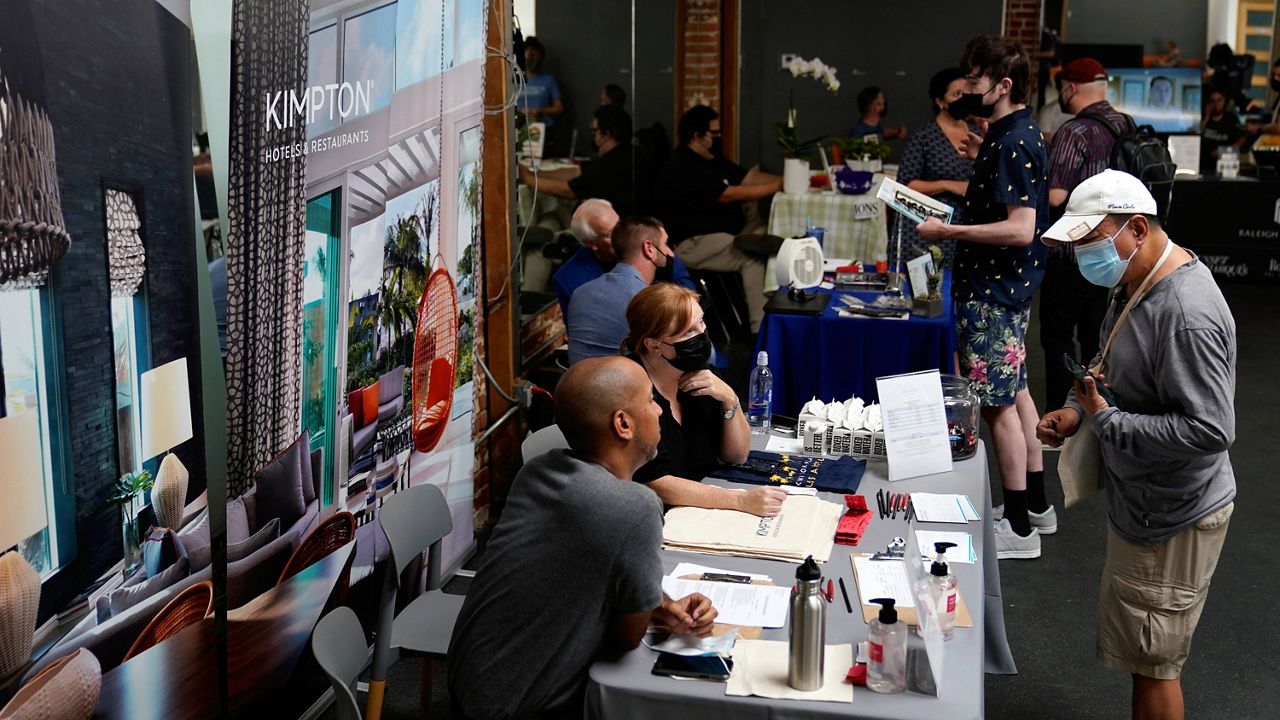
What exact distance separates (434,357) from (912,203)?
1.98 metres

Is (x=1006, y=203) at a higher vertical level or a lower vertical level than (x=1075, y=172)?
lower

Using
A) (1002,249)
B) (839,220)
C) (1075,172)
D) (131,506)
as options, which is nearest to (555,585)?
(131,506)

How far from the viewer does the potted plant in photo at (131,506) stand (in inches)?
91.1

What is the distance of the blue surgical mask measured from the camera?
8.84 feet

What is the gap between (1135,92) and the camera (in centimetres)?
1190

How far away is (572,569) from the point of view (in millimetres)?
2061

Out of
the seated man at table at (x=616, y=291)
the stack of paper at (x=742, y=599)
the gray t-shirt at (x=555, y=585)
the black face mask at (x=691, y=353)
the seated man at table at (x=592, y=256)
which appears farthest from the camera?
the seated man at table at (x=592, y=256)

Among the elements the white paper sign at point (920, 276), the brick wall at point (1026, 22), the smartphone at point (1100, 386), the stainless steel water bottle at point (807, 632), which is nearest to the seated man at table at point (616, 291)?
the white paper sign at point (920, 276)

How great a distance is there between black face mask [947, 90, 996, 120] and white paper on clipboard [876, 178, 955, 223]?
0.43 meters

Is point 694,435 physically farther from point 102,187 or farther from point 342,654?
point 102,187

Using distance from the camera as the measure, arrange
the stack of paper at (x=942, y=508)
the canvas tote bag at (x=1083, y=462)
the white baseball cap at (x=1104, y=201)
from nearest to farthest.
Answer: the white baseball cap at (x=1104, y=201)
the stack of paper at (x=942, y=508)
the canvas tote bag at (x=1083, y=462)

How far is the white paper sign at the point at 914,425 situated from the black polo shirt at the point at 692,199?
4.34 meters

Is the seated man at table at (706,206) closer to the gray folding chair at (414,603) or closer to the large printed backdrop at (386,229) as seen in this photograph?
the large printed backdrop at (386,229)

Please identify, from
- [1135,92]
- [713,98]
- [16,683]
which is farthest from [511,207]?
[1135,92]
